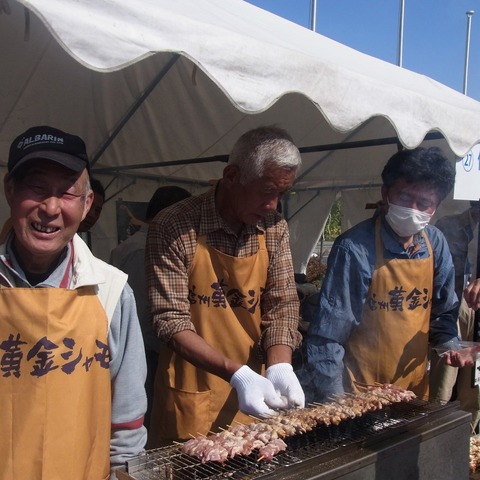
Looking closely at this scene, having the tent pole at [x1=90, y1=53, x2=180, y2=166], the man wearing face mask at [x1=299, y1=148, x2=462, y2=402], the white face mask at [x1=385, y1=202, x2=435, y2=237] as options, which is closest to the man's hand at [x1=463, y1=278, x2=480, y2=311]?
the man wearing face mask at [x1=299, y1=148, x2=462, y2=402]

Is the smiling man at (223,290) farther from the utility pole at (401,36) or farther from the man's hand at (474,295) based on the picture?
the utility pole at (401,36)

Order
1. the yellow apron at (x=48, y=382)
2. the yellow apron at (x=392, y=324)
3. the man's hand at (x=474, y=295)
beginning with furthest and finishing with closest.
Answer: the man's hand at (x=474, y=295), the yellow apron at (x=392, y=324), the yellow apron at (x=48, y=382)

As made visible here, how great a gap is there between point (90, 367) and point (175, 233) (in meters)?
1.00

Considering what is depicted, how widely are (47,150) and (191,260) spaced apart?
1118 millimetres

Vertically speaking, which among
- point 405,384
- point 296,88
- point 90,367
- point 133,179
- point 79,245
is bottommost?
point 405,384

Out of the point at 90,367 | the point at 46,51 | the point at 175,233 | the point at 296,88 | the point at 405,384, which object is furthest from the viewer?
the point at 46,51

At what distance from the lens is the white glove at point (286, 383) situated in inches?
90.4

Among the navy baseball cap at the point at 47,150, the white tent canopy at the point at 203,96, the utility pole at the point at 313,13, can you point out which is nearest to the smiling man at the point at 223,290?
the white tent canopy at the point at 203,96

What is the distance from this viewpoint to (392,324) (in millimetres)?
2922

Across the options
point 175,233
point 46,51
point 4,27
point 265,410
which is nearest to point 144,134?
point 46,51

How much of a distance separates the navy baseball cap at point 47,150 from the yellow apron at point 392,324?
189 cm

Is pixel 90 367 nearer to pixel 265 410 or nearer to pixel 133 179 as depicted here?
pixel 265 410

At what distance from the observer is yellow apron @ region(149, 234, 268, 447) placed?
2590 millimetres

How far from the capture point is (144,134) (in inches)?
241
